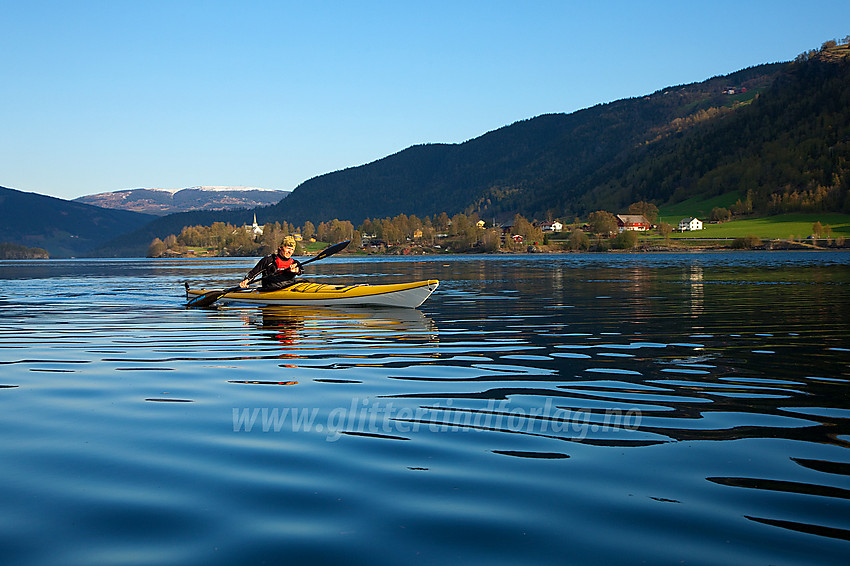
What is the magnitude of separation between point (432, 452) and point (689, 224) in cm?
19104

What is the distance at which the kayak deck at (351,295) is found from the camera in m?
23.3

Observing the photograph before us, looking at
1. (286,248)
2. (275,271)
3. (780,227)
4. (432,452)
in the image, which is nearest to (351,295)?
(286,248)

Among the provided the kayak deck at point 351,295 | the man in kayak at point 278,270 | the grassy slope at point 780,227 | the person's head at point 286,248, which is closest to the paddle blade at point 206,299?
the man in kayak at point 278,270

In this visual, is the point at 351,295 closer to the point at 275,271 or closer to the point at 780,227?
the point at 275,271

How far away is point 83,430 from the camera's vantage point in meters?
7.69

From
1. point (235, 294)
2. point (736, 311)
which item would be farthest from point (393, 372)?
point (235, 294)

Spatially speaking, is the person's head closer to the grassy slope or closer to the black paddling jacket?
the black paddling jacket

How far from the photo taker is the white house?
6964 inches

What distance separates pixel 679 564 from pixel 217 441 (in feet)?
15.5

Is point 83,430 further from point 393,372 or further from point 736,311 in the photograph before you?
point 736,311

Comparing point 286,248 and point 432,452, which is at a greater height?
point 286,248

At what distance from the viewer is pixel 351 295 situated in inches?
941

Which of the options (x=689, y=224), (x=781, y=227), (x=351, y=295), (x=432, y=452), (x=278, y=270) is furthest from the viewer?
(x=689, y=224)

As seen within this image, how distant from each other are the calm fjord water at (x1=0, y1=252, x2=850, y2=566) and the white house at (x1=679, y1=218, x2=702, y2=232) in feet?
570
